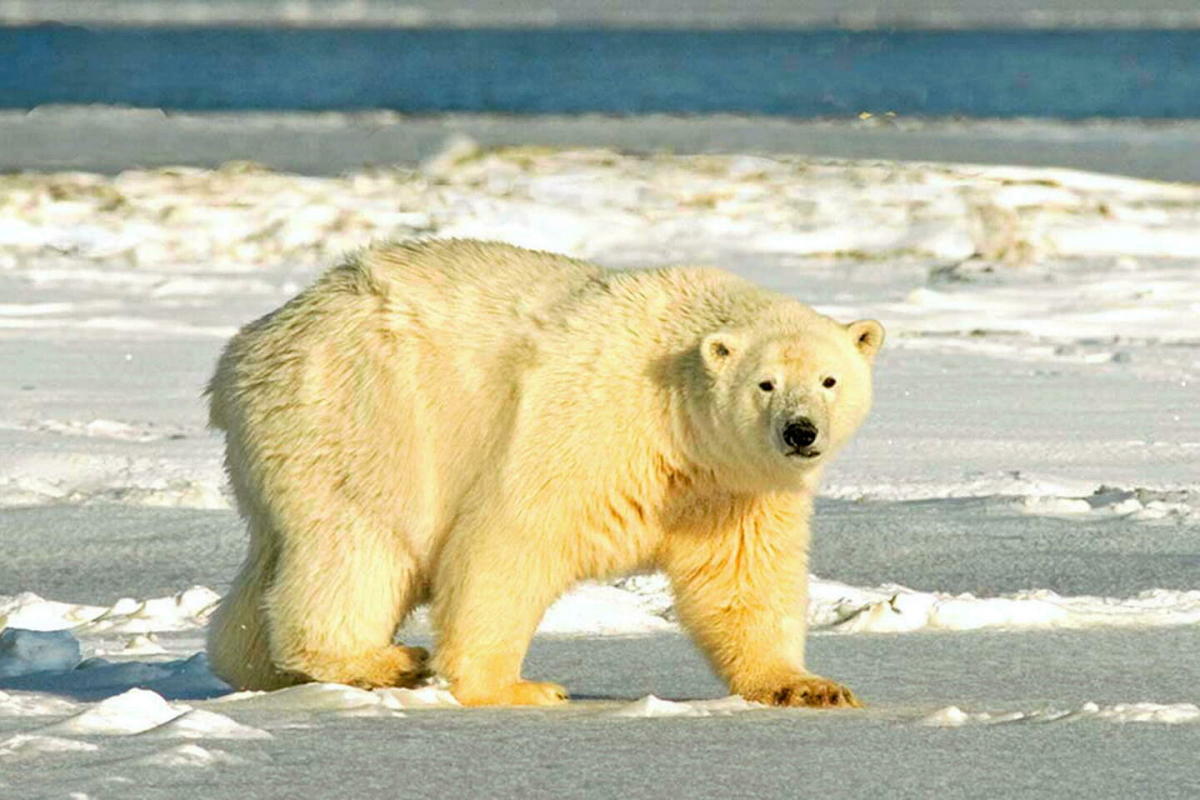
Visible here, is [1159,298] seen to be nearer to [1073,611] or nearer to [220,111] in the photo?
[1073,611]

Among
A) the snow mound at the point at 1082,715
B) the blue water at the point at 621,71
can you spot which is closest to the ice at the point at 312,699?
the snow mound at the point at 1082,715

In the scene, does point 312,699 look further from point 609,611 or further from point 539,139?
point 539,139

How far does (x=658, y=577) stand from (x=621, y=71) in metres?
38.6

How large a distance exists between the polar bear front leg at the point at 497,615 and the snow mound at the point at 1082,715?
79cm

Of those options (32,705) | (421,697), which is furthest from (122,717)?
(421,697)

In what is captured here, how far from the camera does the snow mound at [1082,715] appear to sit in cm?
381

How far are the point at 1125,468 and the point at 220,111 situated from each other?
2346 centimetres

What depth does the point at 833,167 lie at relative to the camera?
1639cm

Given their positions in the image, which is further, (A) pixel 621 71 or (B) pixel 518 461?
(A) pixel 621 71

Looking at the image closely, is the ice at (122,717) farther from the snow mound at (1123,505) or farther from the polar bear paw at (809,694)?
the snow mound at (1123,505)

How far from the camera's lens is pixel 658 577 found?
591 centimetres

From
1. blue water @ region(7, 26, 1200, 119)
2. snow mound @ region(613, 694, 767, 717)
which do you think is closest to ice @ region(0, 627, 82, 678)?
snow mound @ region(613, 694, 767, 717)

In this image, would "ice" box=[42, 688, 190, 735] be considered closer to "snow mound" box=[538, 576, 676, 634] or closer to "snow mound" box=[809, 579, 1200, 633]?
"snow mound" box=[538, 576, 676, 634]

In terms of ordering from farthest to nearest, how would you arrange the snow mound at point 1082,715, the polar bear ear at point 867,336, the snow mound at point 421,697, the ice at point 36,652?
1. the ice at point 36,652
2. the polar bear ear at point 867,336
3. the snow mound at point 421,697
4. the snow mound at point 1082,715
